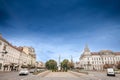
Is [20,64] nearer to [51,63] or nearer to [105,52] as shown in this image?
[51,63]

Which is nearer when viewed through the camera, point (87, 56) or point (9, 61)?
point (9, 61)

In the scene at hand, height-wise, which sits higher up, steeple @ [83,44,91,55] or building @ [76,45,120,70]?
steeple @ [83,44,91,55]

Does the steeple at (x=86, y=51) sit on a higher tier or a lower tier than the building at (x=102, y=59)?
higher

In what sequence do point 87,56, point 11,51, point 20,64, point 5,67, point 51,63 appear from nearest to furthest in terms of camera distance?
point 5,67 < point 11,51 < point 20,64 < point 87,56 < point 51,63

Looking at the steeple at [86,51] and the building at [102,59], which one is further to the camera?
the steeple at [86,51]

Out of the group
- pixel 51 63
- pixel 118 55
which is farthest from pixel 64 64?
pixel 118 55

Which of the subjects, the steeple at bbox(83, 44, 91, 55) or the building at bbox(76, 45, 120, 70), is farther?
the steeple at bbox(83, 44, 91, 55)

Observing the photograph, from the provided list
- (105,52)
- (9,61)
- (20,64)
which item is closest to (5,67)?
(9,61)

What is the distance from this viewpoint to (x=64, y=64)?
393 ft

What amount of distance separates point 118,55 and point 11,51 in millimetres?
82520

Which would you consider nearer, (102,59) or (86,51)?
(102,59)

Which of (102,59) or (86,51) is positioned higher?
(86,51)

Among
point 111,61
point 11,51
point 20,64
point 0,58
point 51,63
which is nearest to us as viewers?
point 0,58

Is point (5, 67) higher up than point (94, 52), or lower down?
lower down
